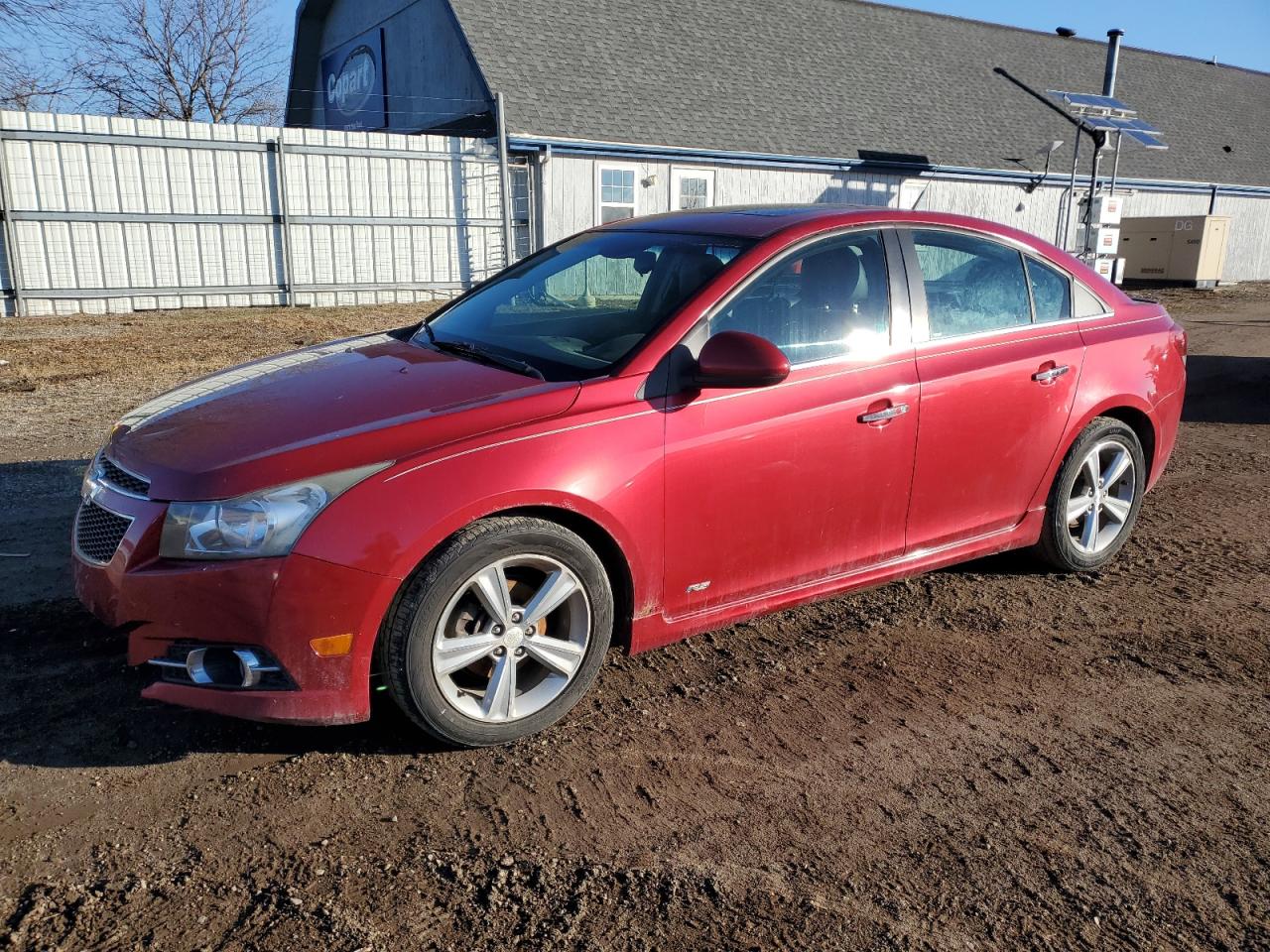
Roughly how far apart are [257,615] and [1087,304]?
3950mm

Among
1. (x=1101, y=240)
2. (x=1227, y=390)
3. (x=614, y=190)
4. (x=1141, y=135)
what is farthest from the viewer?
(x=1141, y=135)

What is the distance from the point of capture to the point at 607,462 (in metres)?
3.29

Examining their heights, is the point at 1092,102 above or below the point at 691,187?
above

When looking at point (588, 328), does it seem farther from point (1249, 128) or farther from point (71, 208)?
point (1249, 128)

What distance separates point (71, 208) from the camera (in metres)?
14.2

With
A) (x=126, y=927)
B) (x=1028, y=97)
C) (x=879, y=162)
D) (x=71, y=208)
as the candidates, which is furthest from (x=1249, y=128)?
(x=126, y=927)

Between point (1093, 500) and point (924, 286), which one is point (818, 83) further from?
point (924, 286)

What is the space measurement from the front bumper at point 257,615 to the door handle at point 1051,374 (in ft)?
9.70

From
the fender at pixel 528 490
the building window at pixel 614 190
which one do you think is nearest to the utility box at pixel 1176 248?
the building window at pixel 614 190

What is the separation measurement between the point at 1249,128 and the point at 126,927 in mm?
37127

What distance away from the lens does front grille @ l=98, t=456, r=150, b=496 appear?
10.2ft

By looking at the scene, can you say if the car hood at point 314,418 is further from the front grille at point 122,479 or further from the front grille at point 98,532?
the front grille at point 98,532

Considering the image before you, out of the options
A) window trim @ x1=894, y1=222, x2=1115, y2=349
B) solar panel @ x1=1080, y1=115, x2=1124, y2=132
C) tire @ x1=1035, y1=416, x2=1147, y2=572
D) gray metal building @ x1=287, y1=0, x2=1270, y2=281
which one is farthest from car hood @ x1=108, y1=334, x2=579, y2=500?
solar panel @ x1=1080, y1=115, x2=1124, y2=132

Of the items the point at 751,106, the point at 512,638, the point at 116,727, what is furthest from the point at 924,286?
the point at 751,106
